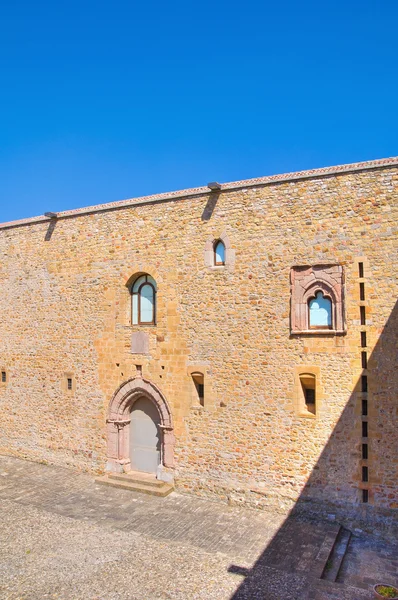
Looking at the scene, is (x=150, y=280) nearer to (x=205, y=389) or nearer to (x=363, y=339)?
(x=205, y=389)

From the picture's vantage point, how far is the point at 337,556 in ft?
25.8

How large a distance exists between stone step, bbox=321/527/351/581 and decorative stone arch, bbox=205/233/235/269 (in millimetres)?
5745

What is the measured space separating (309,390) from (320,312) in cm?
163

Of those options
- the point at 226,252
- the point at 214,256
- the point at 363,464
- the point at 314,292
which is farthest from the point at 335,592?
the point at 214,256

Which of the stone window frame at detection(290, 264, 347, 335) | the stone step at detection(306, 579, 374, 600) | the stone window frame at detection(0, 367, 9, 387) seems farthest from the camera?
the stone window frame at detection(0, 367, 9, 387)

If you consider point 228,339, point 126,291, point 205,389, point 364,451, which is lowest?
point 364,451

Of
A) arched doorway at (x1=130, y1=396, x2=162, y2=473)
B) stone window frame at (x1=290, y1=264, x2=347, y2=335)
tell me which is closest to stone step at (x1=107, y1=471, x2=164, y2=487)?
arched doorway at (x1=130, y1=396, x2=162, y2=473)

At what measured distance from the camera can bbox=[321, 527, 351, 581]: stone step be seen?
24.0ft

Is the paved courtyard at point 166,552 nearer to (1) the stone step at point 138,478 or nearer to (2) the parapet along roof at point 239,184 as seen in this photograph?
(1) the stone step at point 138,478

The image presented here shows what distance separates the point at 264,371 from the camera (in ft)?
32.4

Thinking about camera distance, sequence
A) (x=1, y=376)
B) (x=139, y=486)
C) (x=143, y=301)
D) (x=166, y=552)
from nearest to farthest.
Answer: (x=166, y=552), (x=139, y=486), (x=143, y=301), (x=1, y=376)

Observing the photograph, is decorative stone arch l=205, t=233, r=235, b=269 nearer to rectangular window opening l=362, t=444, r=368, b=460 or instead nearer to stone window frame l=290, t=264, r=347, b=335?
stone window frame l=290, t=264, r=347, b=335

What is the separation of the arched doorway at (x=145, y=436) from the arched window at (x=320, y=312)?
4.47 meters

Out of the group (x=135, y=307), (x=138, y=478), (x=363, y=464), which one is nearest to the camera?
(x=363, y=464)
